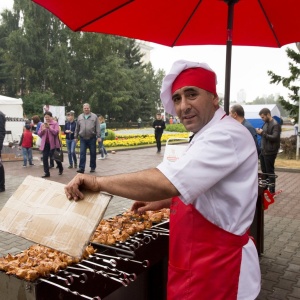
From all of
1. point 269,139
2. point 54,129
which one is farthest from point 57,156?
point 269,139

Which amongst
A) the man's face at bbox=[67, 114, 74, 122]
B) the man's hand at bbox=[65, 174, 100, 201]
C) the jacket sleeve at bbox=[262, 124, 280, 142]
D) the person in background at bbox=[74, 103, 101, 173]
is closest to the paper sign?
the man's hand at bbox=[65, 174, 100, 201]

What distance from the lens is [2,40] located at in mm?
43969

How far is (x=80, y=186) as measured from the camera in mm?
1513

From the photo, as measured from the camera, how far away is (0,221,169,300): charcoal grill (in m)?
1.73

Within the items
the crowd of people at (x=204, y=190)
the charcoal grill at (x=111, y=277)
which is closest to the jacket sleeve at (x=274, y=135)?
the charcoal grill at (x=111, y=277)

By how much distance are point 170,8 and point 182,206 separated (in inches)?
73.0

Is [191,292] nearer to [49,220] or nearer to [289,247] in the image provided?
[49,220]

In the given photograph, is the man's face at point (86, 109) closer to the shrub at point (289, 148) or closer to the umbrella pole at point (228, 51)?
the umbrella pole at point (228, 51)

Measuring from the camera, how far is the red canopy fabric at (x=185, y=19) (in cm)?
251

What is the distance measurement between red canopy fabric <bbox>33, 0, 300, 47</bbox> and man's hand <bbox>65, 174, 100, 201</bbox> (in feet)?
4.36

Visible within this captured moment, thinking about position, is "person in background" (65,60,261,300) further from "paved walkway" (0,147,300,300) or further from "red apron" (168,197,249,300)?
"paved walkway" (0,147,300,300)

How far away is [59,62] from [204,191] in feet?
135

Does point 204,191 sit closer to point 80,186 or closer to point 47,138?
point 80,186

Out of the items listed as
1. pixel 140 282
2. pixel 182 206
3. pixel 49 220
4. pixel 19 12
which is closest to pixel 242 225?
pixel 182 206
